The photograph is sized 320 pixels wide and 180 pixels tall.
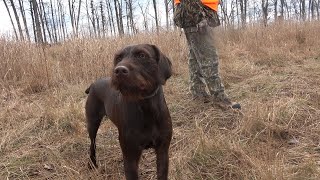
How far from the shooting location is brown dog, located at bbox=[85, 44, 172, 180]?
7.13 ft

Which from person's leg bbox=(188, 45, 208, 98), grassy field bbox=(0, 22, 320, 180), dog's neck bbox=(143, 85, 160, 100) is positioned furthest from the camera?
→ person's leg bbox=(188, 45, 208, 98)

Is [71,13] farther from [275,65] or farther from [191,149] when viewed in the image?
[191,149]

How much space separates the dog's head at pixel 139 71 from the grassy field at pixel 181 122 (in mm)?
999

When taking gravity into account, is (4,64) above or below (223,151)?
above

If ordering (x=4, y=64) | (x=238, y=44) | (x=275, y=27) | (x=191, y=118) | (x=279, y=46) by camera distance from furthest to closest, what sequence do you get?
(x=275, y=27) < (x=238, y=44) < (x=279, y=46) < (x=4, y=64) < (x=191, y=118)

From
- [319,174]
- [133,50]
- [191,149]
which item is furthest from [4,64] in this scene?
[319,174]

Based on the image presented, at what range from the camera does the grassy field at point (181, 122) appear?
3.13 metres

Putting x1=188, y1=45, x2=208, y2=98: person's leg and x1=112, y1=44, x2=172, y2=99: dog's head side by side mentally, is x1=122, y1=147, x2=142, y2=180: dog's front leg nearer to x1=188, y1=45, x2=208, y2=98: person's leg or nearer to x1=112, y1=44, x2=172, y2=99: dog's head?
x1=112, y1=44, x2=172, y2=99: dog's head

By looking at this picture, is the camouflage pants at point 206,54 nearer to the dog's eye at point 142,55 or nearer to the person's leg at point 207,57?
the person's leg at point 207,57

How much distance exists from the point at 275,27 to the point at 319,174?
945 cm

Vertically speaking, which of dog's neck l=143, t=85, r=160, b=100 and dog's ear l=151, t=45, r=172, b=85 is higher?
dog's ear l=151, t=45, r=172, b=85

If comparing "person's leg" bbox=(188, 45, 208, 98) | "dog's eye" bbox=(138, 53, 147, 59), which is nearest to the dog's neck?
"dog's eye" bbox=(138, 53, 147, 59)

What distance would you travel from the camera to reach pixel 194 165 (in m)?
3.13

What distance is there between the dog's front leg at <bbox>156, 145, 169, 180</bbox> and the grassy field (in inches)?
12.4
